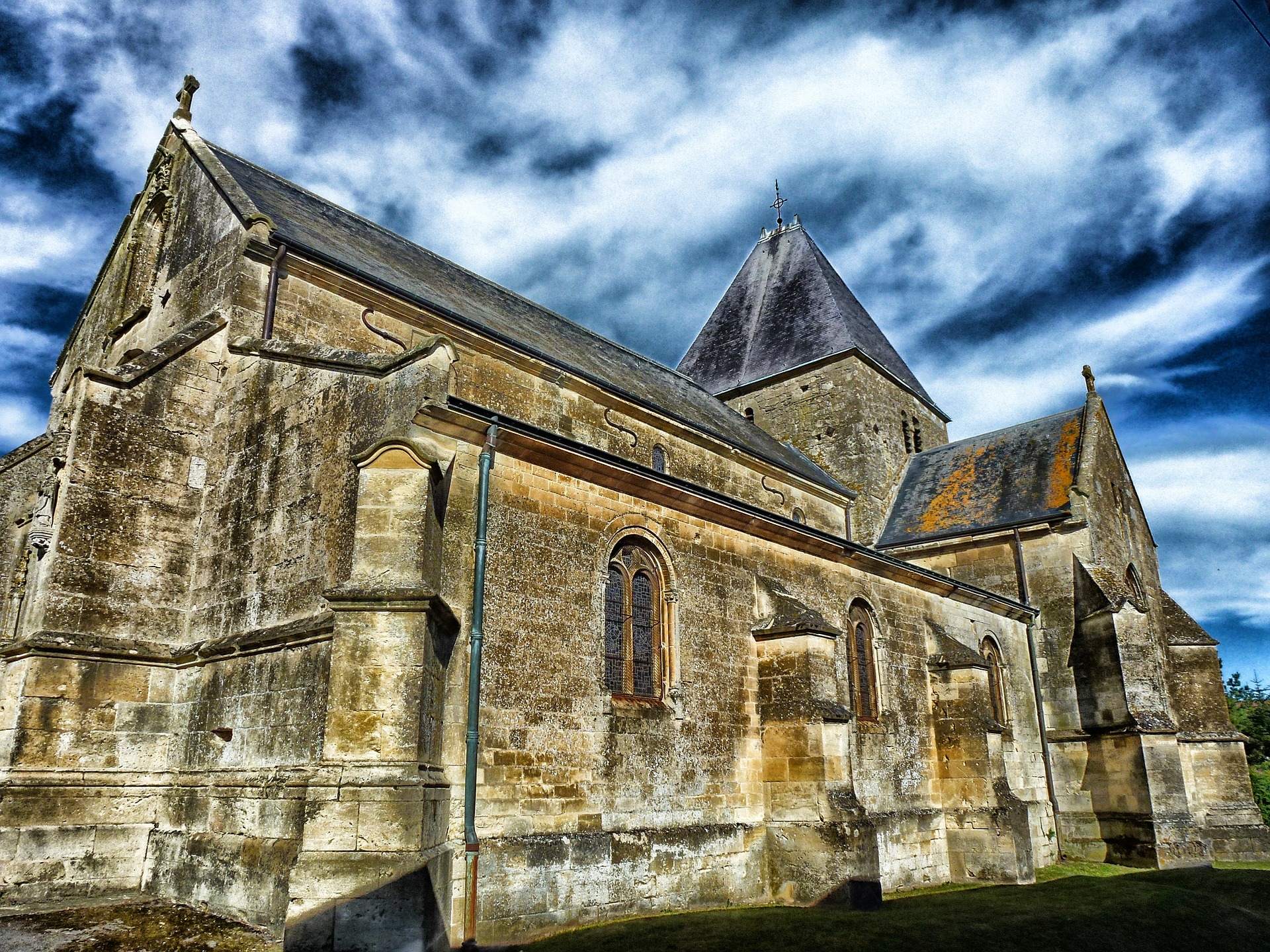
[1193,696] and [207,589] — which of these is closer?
[207,589]

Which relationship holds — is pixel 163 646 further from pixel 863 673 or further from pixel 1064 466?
pixel 1064 466

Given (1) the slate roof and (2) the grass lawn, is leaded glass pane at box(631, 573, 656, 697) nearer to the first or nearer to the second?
(2) the grass lawn

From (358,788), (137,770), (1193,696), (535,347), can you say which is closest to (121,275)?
(535,347)

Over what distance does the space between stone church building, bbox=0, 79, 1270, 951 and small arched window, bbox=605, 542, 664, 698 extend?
4cm

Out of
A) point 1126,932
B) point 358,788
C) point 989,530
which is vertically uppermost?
point 989,530

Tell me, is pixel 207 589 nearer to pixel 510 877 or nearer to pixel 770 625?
pixel 510 877

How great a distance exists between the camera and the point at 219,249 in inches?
448

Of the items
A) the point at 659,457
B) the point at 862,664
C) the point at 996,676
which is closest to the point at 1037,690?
the point at 996,676

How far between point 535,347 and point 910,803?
910 cm

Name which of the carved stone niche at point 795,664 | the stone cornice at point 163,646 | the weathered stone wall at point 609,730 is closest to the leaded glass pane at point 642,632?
the weathered stone wall at point 609,730

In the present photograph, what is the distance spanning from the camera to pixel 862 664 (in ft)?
43.9

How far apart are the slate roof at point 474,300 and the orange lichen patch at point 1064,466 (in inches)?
187

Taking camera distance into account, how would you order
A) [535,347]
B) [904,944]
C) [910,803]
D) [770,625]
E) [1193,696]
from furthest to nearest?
[1193,696], [535,347], [910,803], [770,625], [904,944]

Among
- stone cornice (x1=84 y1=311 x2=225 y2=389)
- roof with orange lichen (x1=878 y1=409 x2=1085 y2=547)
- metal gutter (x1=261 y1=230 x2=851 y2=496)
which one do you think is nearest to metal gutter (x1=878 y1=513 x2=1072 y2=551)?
roof with orange lichen (x1=878 y1=409 x2=1085 y2=547)
